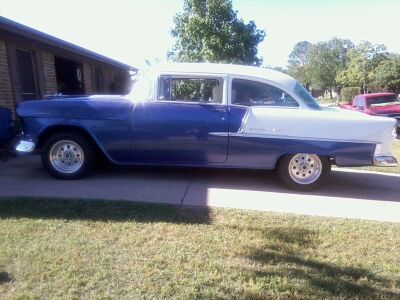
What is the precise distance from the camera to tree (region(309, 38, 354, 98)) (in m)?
66.9

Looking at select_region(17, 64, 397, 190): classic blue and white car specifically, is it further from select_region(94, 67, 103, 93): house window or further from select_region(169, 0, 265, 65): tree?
select_region(169, 0, 265, 65): tree

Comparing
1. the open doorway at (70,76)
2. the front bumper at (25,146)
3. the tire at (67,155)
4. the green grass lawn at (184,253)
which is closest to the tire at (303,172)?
the green grass lawn at (184,253)

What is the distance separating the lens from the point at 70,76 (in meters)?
15.7

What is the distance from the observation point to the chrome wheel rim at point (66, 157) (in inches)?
246

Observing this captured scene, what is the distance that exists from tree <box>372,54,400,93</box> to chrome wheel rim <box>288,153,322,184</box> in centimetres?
3566

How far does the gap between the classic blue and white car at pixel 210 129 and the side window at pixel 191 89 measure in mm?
15

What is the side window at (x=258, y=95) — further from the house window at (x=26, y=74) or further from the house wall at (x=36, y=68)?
the house window at (x=26, y=74)

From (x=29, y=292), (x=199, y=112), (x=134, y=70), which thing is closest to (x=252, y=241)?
(x=29, y=292)

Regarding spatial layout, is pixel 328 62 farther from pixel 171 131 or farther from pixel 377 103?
pixel 171 131

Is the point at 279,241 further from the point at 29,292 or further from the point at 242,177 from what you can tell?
the point at 242,177

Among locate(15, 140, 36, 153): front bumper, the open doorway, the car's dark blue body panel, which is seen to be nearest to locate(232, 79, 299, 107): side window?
the car's dark blue body panel

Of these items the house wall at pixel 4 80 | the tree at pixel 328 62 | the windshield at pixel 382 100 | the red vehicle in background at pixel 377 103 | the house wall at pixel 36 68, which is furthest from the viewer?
the tree at pixel 328 62

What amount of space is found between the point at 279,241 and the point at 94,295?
75.9 inches

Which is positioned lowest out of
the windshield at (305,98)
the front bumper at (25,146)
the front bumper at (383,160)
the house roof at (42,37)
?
the front bumper at (383,160)
